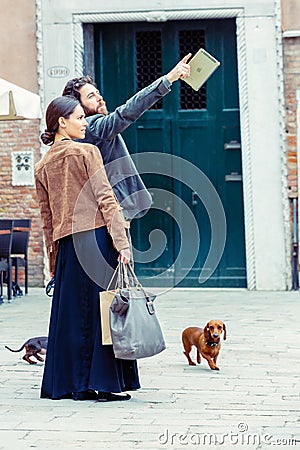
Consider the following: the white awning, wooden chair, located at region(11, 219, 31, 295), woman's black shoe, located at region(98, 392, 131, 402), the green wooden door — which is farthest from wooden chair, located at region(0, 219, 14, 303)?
woman's black shoe, located at region(98, 392, 131, 402)

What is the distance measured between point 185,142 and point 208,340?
6765 millimetres

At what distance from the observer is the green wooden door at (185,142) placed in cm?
1360

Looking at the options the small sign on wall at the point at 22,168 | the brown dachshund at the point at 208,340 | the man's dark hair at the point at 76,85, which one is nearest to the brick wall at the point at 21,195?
the small sign on wall at the point at 22,168

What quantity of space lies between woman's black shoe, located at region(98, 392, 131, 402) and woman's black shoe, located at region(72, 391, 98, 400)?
0.13 ft

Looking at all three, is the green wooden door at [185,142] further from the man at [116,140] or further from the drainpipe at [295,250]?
the man at [116,140]

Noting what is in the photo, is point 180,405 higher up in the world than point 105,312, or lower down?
lower down

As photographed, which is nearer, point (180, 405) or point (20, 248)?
point (180, 405)

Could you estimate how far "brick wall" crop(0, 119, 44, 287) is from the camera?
13836 millimetres

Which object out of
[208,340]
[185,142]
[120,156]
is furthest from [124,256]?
[185,142]

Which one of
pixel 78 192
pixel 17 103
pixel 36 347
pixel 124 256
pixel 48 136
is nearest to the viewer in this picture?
pixel 124 256

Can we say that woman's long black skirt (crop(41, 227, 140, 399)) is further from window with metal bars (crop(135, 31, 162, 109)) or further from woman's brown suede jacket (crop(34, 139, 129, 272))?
window with metal bars (crop(135, 31, 162, 109))

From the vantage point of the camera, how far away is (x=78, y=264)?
6.29 m

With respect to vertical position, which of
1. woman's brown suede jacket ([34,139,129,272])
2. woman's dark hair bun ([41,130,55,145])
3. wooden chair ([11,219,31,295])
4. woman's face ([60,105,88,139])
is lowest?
wooden chair ([11,219,31,295])

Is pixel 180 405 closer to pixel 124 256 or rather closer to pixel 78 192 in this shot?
pixel 124 256
